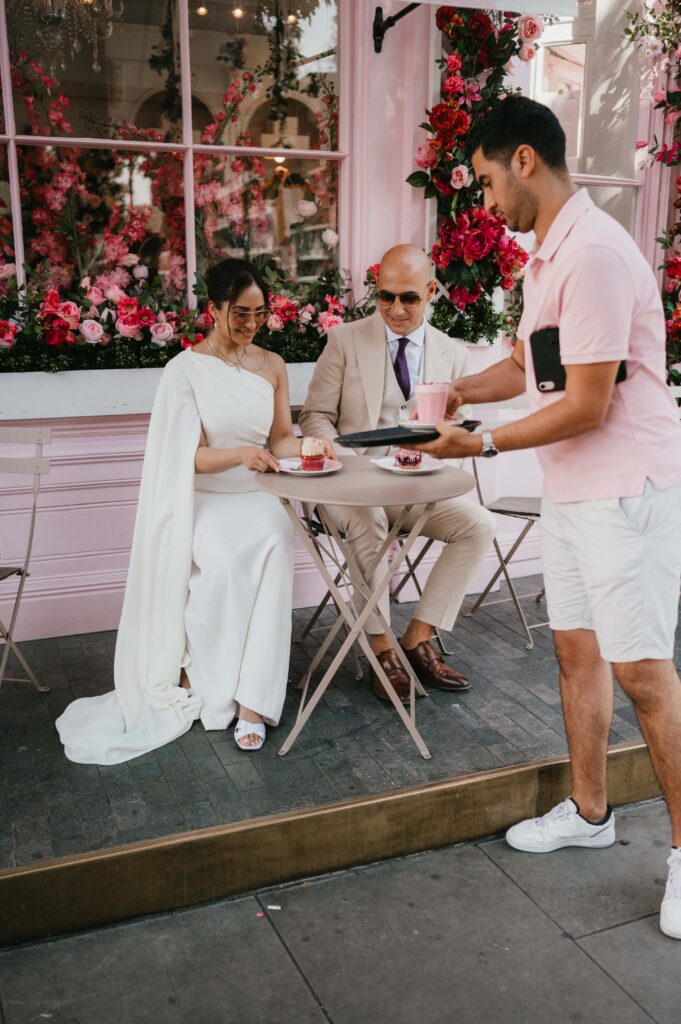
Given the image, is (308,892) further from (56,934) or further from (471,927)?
(56,934)

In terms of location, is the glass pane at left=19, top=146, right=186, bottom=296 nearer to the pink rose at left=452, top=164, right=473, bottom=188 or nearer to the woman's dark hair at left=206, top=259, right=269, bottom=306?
the woman's dark hair at left=206, top=259, right=269, bottom=306

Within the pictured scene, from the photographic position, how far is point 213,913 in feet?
7.95

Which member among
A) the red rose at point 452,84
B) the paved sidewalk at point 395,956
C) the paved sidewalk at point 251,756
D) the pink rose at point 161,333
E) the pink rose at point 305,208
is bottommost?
the paved sidewalk at point 395,956

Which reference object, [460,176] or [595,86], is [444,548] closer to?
[460,176]

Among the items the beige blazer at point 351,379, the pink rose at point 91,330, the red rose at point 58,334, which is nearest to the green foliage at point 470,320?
the beige blazer at point 351,379

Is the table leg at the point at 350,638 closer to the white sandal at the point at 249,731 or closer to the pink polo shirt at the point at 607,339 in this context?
the white sandal at the point at 249,731

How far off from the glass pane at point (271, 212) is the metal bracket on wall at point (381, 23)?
0.53 metres

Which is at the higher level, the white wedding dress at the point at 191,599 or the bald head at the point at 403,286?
the bald head at the point at 403,286

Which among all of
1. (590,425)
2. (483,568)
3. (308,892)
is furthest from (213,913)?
(483,568)

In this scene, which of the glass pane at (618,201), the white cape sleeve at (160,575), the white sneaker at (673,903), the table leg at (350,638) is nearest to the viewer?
the white sneaker at (673,903)

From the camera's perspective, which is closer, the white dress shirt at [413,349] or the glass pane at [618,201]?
the white dress shirt at [413,349]

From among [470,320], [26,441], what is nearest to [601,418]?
[26,441]

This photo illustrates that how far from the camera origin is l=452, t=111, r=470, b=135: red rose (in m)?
A: 4.01

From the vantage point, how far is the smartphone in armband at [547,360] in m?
2.24
